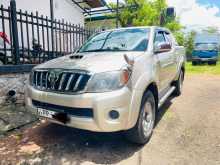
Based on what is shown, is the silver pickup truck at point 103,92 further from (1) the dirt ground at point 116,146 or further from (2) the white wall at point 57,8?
(2) the white wall at point 57,8

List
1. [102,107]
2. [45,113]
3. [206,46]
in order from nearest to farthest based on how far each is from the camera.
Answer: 1. [102,107]
2. [45,113]
3. [206,46]

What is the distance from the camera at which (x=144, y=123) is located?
133 inches

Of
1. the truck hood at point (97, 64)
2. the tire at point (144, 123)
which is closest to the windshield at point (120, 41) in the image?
the truck hood at point (97, 64)

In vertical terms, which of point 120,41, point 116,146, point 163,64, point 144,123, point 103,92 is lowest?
point 116,146

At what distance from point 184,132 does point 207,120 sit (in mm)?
900

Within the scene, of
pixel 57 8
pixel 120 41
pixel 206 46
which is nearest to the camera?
pixel 120 41

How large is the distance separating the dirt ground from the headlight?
1036mm

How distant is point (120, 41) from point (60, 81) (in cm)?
162

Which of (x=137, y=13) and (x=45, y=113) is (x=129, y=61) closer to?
(x=45, y=113)

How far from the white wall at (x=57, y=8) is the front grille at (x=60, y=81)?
6.82 metres

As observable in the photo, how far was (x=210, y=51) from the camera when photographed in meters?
16.7

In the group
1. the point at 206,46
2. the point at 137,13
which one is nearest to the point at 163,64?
the point at 206,46

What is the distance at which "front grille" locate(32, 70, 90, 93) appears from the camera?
2.80 meters

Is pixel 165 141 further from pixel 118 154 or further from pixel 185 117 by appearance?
pixel 185 117
